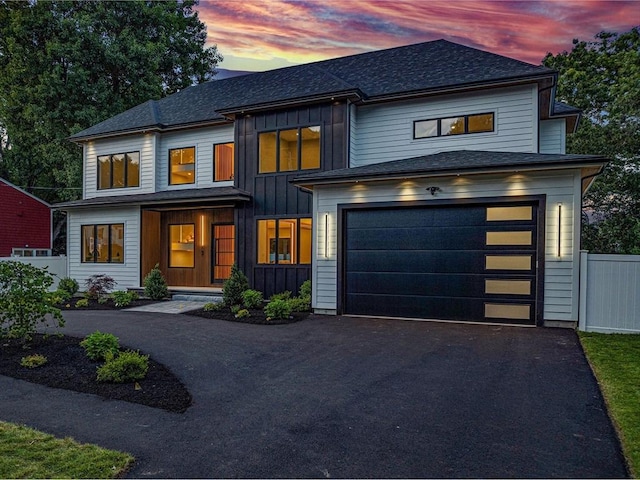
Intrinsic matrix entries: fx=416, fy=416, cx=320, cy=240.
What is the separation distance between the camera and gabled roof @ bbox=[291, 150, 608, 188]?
7.44 metres

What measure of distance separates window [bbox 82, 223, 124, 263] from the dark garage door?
29.0 feet

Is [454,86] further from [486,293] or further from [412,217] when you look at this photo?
[486,293]

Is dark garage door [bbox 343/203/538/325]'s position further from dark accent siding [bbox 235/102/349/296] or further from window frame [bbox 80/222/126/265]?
window frame [bbox 80/222/126/265]

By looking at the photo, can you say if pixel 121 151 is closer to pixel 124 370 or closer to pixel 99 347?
pixel 99 347

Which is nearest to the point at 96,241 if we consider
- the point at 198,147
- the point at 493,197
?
the point at 198,147

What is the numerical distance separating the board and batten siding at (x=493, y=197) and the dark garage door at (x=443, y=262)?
256 mm

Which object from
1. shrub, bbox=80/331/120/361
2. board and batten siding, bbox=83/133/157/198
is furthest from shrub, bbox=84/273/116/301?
shrub, bbox=80/331/120/361

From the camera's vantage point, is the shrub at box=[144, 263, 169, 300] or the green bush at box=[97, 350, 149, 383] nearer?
the green bush at box=[97, 350, 149, 383]

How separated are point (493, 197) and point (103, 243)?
41.9ft

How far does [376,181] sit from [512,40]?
27.3ft

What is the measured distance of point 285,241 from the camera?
1164cm

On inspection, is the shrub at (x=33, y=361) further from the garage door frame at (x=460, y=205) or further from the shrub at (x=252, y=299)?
the garage door frame at (x=460, y=205)

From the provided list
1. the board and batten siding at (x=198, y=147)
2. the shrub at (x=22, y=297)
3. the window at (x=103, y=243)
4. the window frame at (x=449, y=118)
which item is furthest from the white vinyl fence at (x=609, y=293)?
the window at (x=103, y=243)

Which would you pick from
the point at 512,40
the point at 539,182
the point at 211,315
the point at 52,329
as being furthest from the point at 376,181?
the point at 512,40
